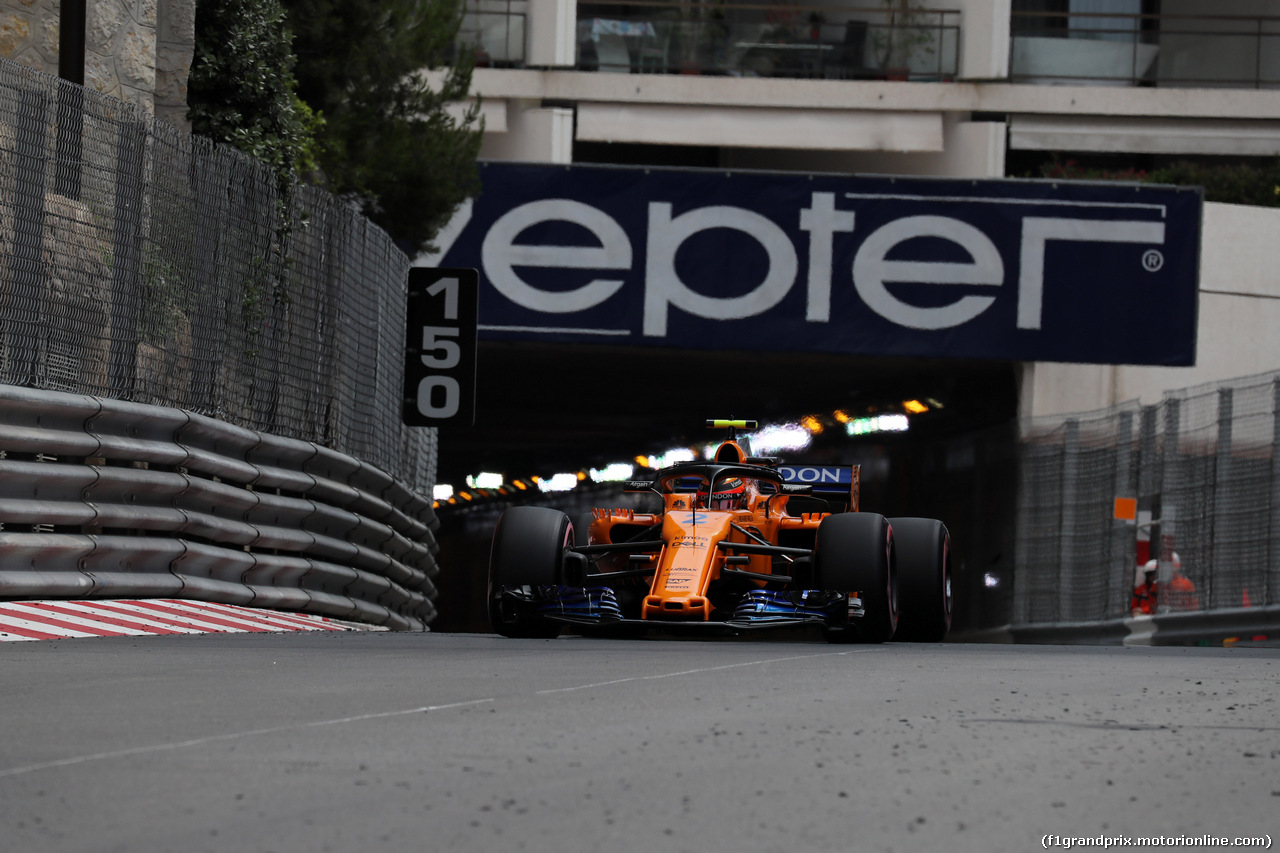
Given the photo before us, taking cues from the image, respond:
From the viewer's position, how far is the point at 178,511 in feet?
37.2

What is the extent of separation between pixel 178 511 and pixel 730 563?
346 cm

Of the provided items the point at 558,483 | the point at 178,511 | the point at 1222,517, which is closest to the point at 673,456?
the point at 558,483

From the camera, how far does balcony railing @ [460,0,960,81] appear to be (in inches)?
1152

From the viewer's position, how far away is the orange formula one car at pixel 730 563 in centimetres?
1186

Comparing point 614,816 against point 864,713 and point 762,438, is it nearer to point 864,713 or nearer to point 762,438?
point 864,713

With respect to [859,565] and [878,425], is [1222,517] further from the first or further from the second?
[878,425]

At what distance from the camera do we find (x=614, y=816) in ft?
13.3

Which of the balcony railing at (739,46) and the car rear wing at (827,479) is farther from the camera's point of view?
the balcony railing at (739,46)

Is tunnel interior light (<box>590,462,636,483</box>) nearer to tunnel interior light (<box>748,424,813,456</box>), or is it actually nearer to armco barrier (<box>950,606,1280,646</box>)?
tunnel interior light (<box>748,424,813,456</box>)

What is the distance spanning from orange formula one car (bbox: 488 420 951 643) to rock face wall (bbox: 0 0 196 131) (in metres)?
3.66

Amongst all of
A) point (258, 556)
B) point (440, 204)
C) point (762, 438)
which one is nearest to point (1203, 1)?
point (762, 438)

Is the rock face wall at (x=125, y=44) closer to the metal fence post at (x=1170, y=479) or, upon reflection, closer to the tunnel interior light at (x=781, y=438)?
the metal fence post at (x=1170, y=479)

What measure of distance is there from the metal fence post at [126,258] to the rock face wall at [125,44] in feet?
4.73

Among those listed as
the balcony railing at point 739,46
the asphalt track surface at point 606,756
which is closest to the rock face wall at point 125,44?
the asphalt track surface at point 606,756
